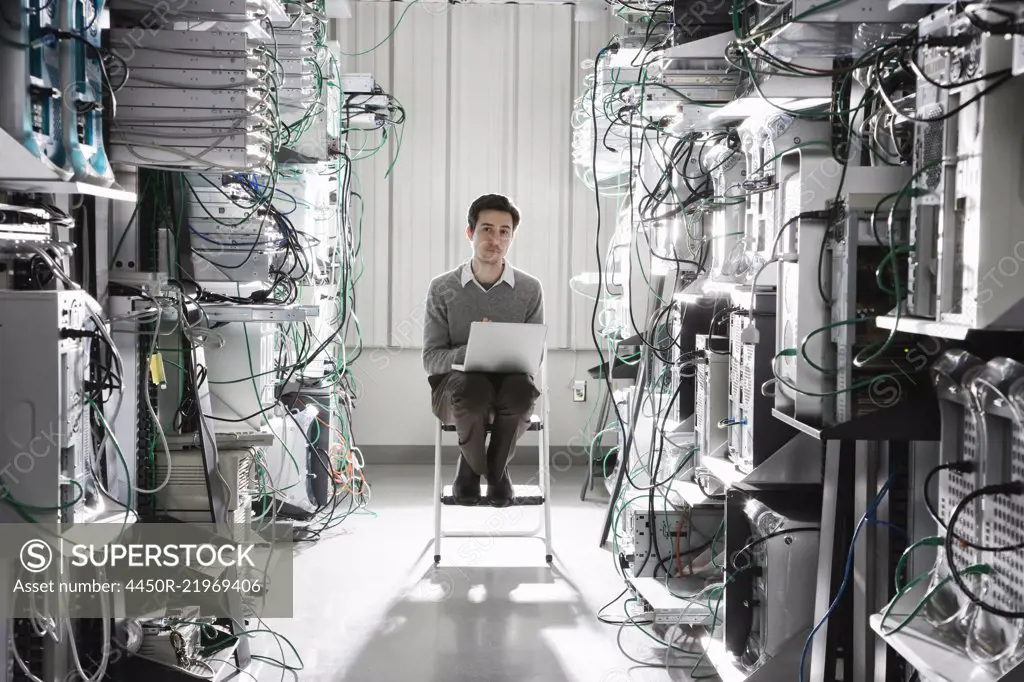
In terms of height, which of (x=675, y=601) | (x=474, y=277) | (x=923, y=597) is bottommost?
(x=675, y=601)

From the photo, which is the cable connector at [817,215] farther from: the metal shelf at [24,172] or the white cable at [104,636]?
the white cable at [104,636]

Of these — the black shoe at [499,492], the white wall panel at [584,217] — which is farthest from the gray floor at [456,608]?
the white wall panel at [584,217]

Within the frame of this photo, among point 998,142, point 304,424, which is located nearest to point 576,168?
point 304,424

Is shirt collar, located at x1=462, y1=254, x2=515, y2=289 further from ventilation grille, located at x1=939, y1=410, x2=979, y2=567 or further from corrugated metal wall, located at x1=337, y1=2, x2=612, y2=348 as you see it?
ventilation grille, located at x1=939, y1=410, x2=979, y2=567

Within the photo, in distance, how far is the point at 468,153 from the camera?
5645mm

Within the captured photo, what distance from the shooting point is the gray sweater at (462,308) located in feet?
13.3

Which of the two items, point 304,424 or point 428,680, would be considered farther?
point 304,424

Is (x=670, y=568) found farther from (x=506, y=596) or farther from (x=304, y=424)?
(x=304, y=424)

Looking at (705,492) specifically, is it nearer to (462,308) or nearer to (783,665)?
(783,665)

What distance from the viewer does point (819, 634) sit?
2160 millimetres

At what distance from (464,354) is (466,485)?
53cm

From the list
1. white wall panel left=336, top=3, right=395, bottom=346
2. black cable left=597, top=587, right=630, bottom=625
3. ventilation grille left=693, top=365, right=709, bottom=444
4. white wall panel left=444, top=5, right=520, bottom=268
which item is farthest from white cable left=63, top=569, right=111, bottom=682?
white wall panel left=444, top=5, right=520, bottom=268

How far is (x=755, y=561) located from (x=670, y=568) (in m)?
0.73

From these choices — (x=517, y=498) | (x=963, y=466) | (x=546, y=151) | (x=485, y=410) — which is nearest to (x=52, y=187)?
(x=963, y=466)
